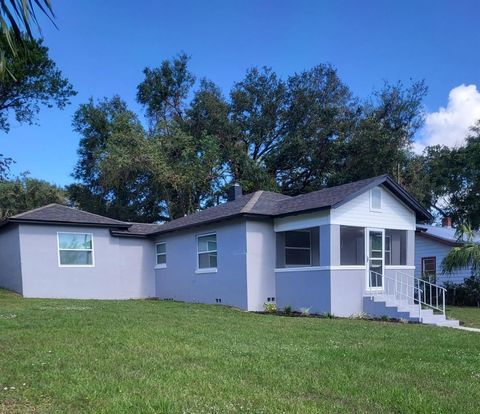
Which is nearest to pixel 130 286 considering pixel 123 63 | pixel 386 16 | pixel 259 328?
pixel 123 63

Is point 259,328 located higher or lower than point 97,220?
lower

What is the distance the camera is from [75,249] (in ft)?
64.2

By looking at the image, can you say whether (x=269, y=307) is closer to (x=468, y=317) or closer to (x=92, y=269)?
(x=468, y=317)

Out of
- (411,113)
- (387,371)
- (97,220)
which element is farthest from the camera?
(411,113)

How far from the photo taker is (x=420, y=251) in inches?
1091

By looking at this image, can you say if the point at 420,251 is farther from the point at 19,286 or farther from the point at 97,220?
the point at 19,286

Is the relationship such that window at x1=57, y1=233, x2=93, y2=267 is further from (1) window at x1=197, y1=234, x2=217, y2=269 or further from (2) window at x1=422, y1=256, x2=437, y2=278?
(2) window at x1=422, y1=256, x2=437, y2=278

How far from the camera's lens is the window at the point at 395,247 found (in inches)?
685

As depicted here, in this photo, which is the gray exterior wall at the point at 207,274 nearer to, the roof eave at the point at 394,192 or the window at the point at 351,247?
the window at the point at 351,247

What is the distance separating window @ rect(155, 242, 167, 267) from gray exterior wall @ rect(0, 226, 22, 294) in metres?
5.58

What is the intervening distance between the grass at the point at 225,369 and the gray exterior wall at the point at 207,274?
604 cm

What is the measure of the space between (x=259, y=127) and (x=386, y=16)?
1734 cm

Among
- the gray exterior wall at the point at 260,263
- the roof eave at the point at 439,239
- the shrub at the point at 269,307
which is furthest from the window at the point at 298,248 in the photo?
the roof eave at the point at 439,239

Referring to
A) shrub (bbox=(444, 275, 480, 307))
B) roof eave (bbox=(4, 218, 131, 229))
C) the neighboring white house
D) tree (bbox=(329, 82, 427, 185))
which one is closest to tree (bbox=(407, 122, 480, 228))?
tree (bbox=(329, 82, 427, 185))
